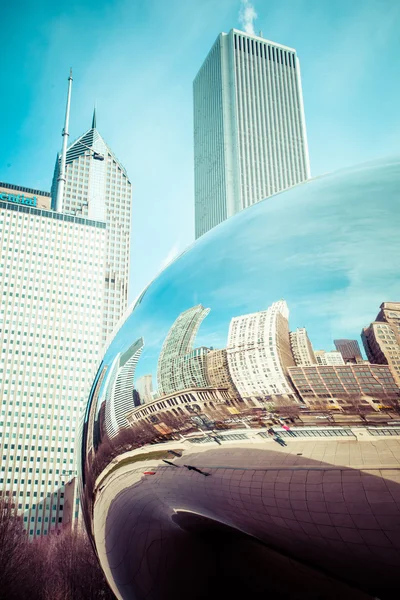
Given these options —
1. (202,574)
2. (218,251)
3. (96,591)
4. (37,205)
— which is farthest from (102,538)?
(37,205)

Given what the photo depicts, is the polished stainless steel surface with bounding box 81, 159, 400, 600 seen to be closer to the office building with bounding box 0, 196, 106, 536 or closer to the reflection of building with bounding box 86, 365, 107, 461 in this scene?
the reflection of building with bounding box 86, 365, 107, 461

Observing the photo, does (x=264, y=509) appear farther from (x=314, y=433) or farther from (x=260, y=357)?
(x=260, y=357)

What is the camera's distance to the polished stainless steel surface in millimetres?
1457

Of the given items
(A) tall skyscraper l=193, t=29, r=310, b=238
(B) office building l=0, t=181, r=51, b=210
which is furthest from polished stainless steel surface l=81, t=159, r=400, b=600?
(A) tall skyscraper l=193, t=29, r=310, b=238

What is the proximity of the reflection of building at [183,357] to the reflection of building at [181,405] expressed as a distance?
0.09 ft

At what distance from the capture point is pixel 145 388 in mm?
1851

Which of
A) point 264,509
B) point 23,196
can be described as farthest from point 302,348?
point 23,196

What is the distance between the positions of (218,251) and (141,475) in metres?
0.91

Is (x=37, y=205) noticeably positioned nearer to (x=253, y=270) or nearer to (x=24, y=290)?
(x=24, y=290)

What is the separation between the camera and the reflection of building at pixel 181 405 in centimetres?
164

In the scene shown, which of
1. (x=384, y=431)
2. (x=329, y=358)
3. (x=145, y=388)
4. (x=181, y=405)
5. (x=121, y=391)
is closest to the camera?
(x=384, y=431)

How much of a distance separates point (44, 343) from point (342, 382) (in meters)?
75.3

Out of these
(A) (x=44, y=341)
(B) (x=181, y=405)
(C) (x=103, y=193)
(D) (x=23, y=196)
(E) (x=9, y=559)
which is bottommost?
(E) (x=9, y=559)

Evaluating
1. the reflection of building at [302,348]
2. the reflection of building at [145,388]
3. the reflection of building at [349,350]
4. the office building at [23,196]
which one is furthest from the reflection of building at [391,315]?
the office building at [23,196]
